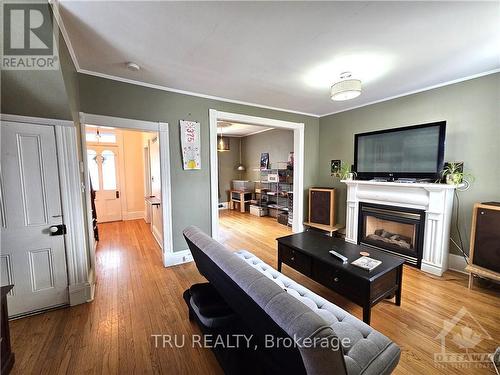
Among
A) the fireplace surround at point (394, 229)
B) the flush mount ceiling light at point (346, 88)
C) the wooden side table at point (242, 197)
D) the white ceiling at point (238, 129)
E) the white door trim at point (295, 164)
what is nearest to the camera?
the flush mount ceiling light at point (346, 88)

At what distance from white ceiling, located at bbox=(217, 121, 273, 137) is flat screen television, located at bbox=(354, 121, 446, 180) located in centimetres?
277

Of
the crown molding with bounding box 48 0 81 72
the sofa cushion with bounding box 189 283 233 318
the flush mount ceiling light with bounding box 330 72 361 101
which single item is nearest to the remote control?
the sofa cushion with bounding box 189 283 233 318

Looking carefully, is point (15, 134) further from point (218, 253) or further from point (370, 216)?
point (370, 216)

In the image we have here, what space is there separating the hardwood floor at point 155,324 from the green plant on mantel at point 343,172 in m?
1.74

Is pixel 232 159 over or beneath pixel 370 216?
over

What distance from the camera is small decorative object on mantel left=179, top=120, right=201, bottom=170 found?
3.10 meters

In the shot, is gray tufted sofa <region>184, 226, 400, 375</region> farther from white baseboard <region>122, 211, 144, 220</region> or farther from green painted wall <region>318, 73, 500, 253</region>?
white baseboard <region>122, 211, 144, 220</region>

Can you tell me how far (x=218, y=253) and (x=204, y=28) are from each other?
1816 millimetres

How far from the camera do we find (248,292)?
97 cm

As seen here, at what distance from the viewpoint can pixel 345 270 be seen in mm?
1900

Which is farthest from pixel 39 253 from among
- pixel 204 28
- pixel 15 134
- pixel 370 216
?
pixel 370 216

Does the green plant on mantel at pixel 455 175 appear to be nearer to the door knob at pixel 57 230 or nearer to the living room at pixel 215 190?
the living room at pixel 215 190

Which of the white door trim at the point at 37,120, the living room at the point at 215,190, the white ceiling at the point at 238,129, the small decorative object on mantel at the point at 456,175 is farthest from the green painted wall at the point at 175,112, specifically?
the small decorative object on mantel at the point at 456,175

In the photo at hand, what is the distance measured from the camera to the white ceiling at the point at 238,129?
242 inches
